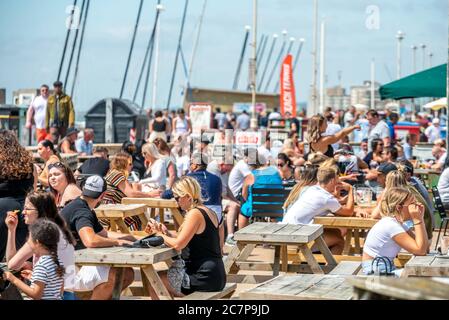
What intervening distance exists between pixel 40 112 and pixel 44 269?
14.4m

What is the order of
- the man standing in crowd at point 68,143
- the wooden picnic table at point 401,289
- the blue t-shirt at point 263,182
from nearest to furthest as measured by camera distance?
the wooden picnic table at point 401,289 < the blue t-shirt at point 263,182 < the man standing in crowd at point 68,143

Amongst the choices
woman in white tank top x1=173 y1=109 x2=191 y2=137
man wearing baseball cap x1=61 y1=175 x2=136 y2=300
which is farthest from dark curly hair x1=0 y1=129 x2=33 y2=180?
woman in white tank top x1=173 y1=109 x2=191 y2=137

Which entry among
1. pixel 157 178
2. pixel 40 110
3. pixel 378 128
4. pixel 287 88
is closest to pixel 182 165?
pixel 157 178

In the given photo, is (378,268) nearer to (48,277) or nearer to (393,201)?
(393,201)

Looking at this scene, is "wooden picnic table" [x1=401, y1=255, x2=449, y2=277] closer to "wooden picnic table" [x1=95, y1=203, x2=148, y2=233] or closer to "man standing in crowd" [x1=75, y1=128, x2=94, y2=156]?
"wooden picnic table" [x1=95, y1=203, x2=148, y2=233]

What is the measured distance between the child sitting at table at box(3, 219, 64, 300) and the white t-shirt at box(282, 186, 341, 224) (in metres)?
3.93

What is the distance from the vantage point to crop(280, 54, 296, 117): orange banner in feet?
111

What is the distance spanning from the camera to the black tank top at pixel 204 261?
7.62 metres

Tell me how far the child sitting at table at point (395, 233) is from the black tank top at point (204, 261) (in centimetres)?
114

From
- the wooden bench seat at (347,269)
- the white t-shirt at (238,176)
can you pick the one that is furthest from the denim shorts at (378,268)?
the white t-shirt at (238,176)

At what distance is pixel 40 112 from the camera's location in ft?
67.1

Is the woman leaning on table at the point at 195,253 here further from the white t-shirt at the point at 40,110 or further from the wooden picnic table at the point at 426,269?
the white t-shirt at the point at 40,110

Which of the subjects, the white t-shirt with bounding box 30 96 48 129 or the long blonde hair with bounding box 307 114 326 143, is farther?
the white t-shirt with bounding box 30 96 48 129
